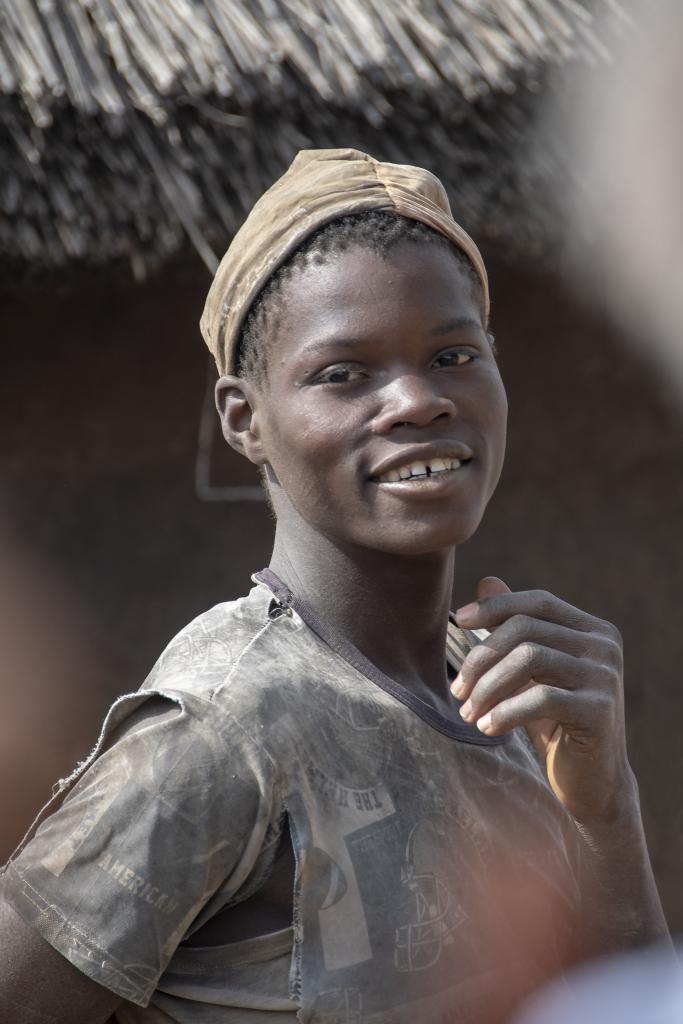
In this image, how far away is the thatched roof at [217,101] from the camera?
305 cm

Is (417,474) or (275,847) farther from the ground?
(417,474)

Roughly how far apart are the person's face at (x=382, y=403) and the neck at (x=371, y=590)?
6cm

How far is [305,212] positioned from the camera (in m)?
1.68

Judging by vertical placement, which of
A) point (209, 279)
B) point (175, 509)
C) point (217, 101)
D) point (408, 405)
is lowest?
point (175, 509)

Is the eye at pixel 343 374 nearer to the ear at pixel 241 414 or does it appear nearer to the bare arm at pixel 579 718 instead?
the ear at pixel 241 414

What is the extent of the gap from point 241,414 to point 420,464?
0.29 metres

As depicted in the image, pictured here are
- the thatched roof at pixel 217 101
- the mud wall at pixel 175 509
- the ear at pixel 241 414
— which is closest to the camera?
the ear at pixel 241 414

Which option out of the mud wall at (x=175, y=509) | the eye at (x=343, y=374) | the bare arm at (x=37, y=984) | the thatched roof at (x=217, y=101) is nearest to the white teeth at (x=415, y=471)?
the eye at (x=343, y=374)

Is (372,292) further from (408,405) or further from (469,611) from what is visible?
(469,611)

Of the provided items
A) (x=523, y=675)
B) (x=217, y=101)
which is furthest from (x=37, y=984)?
(x=217, y=101)

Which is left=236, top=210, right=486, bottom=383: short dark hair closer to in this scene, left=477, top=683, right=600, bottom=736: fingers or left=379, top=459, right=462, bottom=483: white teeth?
left=379, top=459, right=462, bottom=483: white teeth

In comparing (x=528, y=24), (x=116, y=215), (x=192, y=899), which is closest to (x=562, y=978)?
(x=192, y=899)

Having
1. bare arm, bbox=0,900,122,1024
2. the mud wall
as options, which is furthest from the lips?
the mud wall

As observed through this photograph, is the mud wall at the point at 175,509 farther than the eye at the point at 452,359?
Yes
